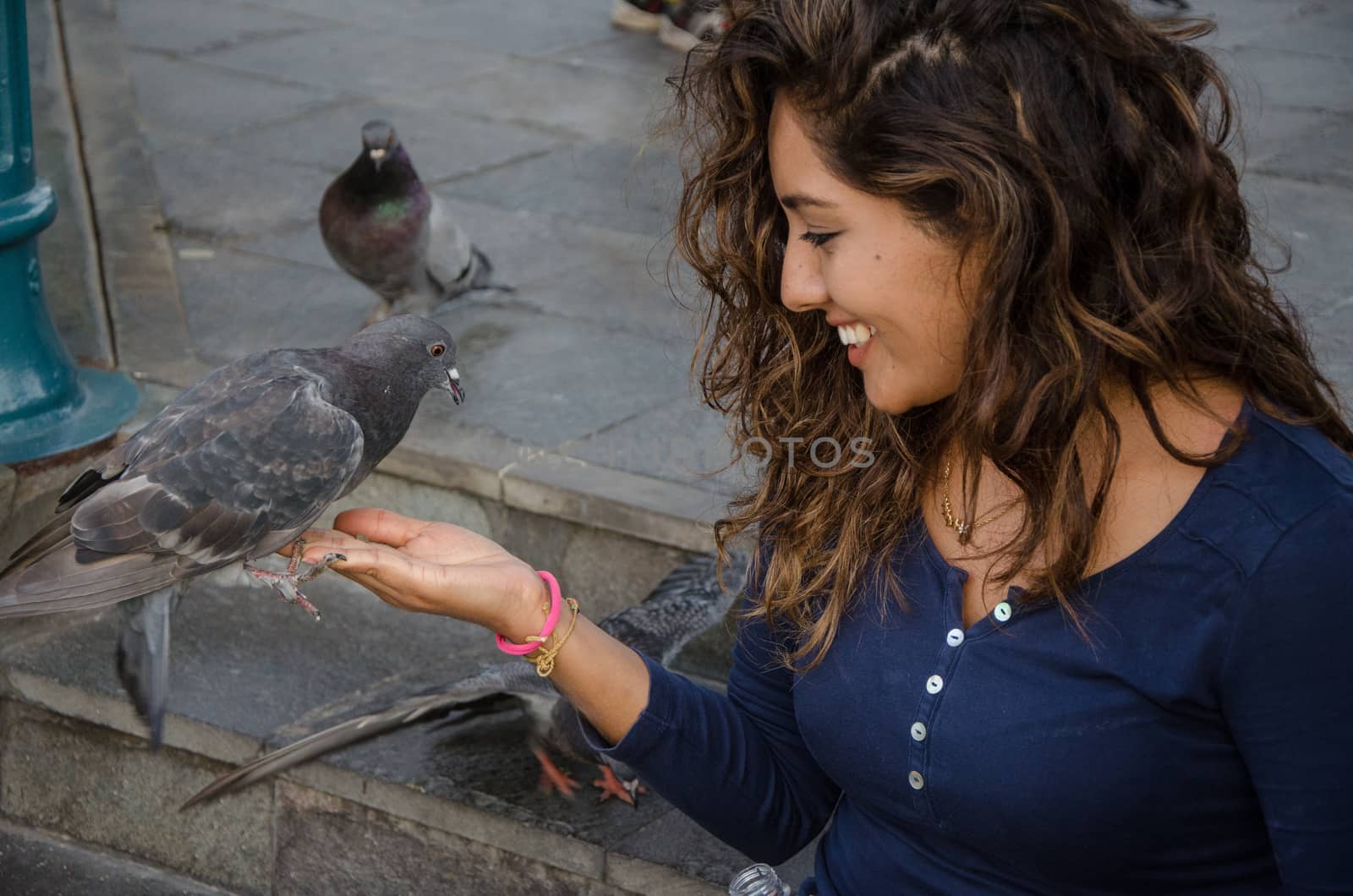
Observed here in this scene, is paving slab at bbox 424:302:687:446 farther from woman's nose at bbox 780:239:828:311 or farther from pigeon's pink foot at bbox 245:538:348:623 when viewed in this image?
woman's nose at bbox 780:239:828:311

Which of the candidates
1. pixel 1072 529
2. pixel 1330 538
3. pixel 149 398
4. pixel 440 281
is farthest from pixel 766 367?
pixel 440 281

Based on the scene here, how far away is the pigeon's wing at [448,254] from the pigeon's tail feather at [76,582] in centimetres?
230

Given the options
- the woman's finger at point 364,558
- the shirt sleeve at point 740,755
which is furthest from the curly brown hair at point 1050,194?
the woman's finger at point 364,558

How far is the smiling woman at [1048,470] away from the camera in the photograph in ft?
5.19

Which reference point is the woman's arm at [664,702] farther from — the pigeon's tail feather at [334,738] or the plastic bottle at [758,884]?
the pigeon's tail feather at [334,738]

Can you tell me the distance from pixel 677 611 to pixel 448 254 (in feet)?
6.84

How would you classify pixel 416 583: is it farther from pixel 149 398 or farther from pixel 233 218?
pixel 233 218

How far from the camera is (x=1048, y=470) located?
1.75 m

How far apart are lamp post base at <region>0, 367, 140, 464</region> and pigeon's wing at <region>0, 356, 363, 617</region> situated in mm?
1293

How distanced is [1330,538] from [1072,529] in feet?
0.92

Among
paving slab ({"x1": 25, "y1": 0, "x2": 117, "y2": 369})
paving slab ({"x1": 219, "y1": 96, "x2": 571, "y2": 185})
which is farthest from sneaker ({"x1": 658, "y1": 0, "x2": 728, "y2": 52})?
paving slab ({"x1": 25, "y1": 0, "x2": 117, "y2": 369})

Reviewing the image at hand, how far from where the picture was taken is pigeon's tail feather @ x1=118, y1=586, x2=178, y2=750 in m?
3.00

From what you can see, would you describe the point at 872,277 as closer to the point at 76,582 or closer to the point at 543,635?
the point at 543,635

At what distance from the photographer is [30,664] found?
3.56 meters
